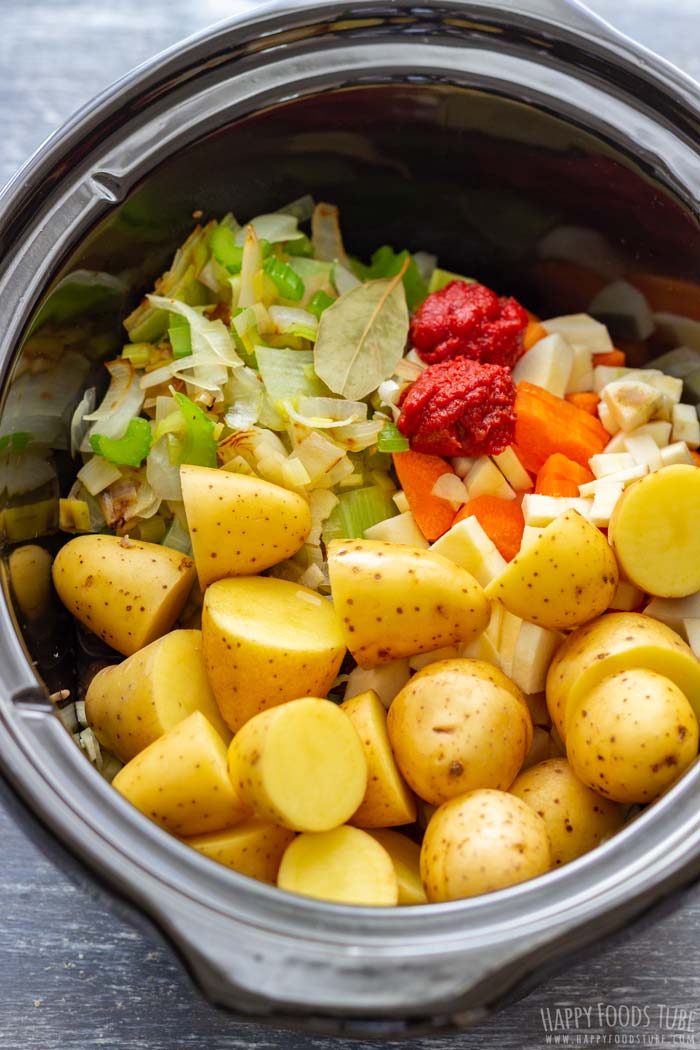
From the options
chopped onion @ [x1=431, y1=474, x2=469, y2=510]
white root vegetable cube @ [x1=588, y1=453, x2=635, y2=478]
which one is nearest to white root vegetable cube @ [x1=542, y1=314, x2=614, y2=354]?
white root vegetable cube @ [x1=588, y1=453, x2=635, y2=478]

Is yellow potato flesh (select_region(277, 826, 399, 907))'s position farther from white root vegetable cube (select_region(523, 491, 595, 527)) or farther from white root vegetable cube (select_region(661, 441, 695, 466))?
white root vegetable cube (select_region(661, 441, 695, 466))

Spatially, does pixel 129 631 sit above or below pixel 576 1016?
above

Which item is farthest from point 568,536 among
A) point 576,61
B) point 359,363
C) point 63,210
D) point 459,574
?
point 63,210

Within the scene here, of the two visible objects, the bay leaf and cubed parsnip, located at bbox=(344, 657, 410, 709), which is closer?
cubed parsnip, located at bbox=(344, 657, 410, 709)

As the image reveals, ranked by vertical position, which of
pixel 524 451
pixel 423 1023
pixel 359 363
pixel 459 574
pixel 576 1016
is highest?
pixel 359 363

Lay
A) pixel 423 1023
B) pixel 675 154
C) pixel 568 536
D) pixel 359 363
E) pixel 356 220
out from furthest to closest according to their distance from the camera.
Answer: pixel 356 220, pixel 359 363, pixel 675 154, pixel 568 536, pixel 423 1023

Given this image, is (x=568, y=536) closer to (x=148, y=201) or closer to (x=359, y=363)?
(x=359, y=363)

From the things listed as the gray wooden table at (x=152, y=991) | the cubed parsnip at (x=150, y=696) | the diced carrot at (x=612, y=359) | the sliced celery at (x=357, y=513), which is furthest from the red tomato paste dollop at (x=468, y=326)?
the gray wooden table at (x=152, y=991)
